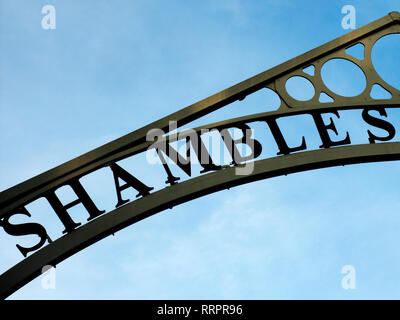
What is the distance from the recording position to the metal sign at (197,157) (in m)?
7.46

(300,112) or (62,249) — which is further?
(300,112)

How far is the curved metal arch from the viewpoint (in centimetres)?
724

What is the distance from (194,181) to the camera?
7648 mm

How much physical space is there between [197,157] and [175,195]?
788mm

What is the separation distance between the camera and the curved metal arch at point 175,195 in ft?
23.8

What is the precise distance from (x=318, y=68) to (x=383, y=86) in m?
0.92

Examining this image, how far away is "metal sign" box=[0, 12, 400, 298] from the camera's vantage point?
7461 millimetres

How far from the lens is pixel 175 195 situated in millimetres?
7547

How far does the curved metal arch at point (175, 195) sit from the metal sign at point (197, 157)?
1 cm

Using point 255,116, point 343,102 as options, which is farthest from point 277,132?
point 343,102

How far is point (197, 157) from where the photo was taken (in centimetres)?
812

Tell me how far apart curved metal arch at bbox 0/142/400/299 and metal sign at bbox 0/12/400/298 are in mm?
12
